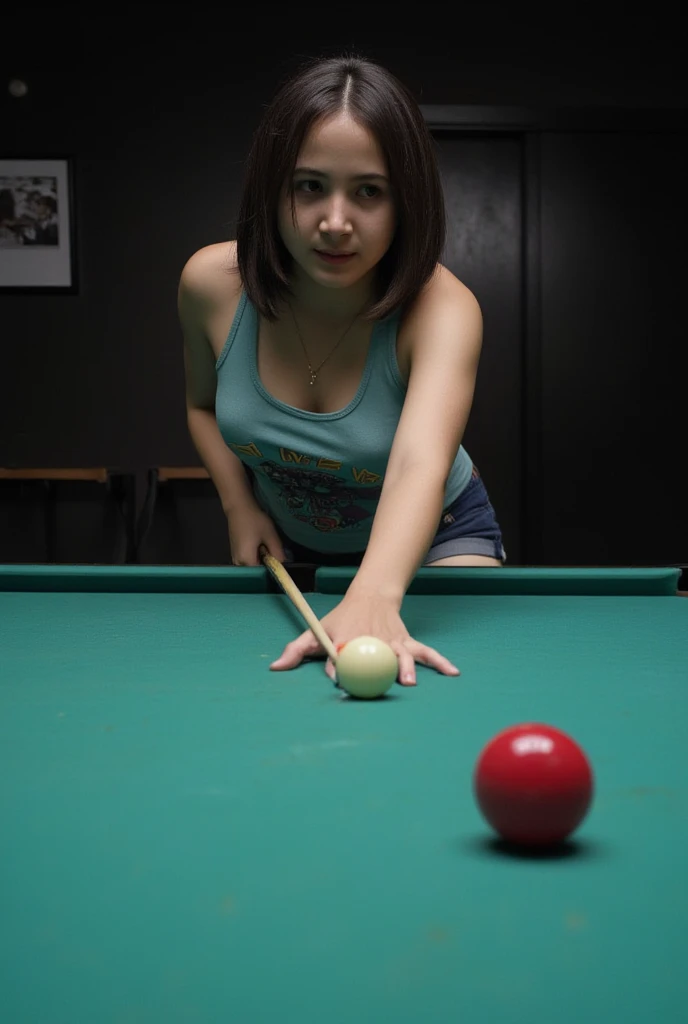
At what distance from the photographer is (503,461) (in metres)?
5.41

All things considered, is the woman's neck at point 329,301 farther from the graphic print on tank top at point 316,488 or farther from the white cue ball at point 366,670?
the white cue ball at point 366,670

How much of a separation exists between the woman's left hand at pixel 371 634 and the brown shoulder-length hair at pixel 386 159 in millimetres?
644

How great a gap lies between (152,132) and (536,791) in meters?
5.19

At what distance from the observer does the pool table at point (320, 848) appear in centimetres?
48

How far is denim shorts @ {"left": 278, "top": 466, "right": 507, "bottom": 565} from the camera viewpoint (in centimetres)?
222

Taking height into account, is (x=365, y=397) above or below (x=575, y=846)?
above

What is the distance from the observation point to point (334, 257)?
5.49 ft

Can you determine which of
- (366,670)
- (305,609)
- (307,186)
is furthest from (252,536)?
(366,670)

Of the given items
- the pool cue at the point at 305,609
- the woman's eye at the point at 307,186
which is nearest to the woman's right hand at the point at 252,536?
the pool cue at the point at 305,609

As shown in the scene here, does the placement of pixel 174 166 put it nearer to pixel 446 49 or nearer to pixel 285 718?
pixel 446 49

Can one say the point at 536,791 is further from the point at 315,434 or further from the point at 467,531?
the point at 467,531

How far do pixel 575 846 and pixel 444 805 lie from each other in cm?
10

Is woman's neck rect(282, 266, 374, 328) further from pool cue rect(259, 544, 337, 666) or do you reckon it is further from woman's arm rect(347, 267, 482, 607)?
pool cue rect(259, 544, 337, 666)

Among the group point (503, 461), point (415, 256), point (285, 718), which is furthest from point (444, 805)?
point (503, 461)
